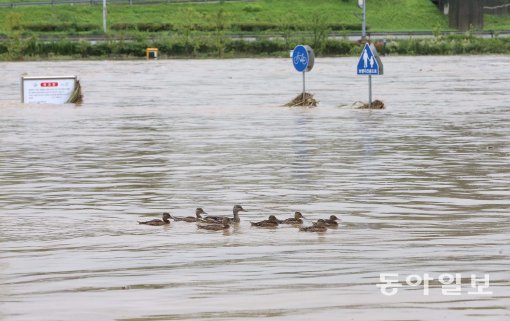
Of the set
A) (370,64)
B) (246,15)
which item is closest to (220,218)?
(370,64)

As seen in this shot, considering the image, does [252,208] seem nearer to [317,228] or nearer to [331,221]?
[331,221]

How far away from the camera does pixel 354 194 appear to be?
15.6 m

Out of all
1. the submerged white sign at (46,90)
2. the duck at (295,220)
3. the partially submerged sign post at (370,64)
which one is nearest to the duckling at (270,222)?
the duck at (295,220)

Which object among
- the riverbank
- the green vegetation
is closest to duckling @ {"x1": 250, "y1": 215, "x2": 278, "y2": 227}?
the riverbank

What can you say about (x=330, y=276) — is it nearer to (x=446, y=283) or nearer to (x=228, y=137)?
(x=446, y=283)

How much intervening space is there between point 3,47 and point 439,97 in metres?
39.0

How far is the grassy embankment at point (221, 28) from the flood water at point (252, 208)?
38945 millimetres

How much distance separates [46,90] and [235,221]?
22.5 meters

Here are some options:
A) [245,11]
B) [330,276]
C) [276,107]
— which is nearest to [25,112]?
[276,107]

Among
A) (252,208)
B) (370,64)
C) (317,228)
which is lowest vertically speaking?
(252,208)

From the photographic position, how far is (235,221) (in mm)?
13227

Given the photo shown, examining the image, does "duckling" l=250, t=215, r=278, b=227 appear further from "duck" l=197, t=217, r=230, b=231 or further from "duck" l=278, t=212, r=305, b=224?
"duck" l=197, t=217, r=230, b=231

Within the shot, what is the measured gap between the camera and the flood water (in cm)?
945

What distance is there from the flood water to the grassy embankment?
128 feet
